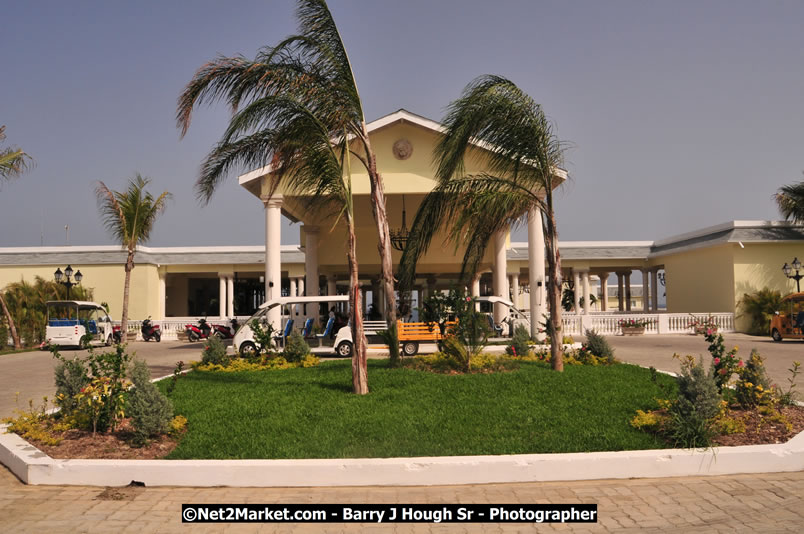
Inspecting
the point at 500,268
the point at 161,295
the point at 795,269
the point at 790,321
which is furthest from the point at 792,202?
the point at 161,295

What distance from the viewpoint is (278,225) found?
1819cm

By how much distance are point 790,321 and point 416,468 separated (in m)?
21.0

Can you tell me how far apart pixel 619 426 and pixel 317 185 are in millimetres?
5540

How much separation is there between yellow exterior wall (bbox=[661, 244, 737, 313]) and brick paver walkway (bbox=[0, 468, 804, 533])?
920 inches

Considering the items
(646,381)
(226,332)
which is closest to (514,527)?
(646,381)

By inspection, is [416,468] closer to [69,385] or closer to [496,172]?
[69,385]

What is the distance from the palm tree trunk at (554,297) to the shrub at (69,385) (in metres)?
7.09

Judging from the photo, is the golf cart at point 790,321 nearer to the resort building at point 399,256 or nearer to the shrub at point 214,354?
the resort building at point 399,256

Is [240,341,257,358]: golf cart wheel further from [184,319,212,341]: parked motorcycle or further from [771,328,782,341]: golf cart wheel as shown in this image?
[771,328,782,341]: golf cart wheel

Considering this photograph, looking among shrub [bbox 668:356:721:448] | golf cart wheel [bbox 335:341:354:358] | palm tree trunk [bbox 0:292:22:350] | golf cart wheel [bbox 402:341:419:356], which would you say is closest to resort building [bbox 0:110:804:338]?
golf cart wheel [bbox 335:341:354:358]

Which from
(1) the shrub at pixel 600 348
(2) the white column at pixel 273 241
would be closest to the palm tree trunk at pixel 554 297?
(1) the shrub at pixel 600 348

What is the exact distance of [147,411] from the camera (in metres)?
6.75

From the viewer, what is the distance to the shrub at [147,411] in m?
6.64

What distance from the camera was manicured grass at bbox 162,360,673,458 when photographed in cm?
636
